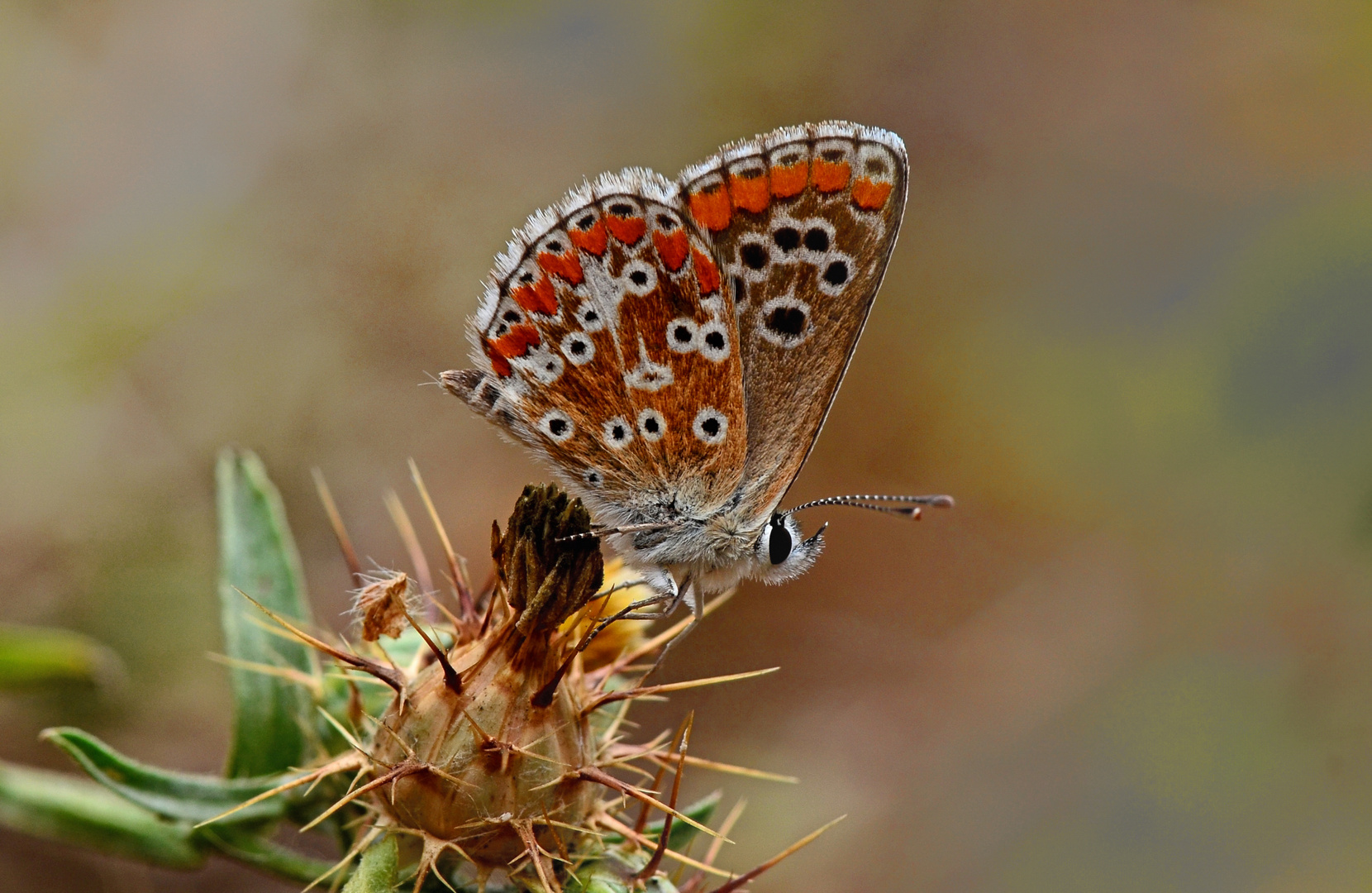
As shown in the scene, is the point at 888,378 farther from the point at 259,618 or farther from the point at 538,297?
the point at 259,618

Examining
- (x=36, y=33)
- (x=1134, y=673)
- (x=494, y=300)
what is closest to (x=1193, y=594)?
(x=1134, y=673)

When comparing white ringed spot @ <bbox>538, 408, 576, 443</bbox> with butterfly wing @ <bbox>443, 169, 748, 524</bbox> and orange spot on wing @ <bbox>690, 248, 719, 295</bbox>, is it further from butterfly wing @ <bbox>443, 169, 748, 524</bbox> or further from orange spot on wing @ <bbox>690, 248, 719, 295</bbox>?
orange spot on wing @ <bbox>690, 248, 719, 295</bbox>

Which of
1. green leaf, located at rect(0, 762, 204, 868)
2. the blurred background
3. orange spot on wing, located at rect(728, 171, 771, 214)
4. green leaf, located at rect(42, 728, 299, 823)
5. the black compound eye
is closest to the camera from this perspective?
green leaf, located at rect(42, 728, 299, 823)

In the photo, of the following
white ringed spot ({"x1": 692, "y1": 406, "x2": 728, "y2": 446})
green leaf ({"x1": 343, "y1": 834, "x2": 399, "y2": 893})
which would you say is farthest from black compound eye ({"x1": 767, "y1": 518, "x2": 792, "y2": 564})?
green leaf ({"x1": 343, "y1": 834, "x2": 399, "y2": 893})

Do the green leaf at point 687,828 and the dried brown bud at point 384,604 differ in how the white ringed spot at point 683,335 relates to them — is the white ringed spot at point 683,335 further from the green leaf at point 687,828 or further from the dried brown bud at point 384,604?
the green leaf at point 687,828

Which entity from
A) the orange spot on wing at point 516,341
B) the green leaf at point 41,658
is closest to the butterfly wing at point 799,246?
the orange spot on wing at point 516,341

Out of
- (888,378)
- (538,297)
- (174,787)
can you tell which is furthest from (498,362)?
(888,378)
